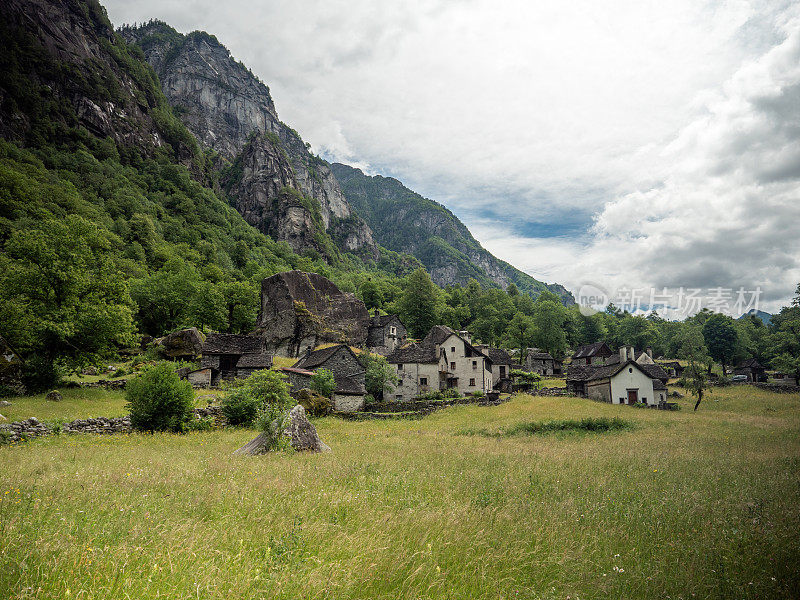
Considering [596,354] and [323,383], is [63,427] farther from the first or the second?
[596,354]

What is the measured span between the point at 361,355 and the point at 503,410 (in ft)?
66.5

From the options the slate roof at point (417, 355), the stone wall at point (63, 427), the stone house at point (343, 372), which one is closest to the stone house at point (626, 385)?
the slate roof at point (417, 355)

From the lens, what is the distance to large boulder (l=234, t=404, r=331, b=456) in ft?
51.3

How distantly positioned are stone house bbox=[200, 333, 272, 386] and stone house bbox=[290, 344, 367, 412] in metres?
6.05

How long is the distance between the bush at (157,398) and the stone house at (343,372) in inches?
721

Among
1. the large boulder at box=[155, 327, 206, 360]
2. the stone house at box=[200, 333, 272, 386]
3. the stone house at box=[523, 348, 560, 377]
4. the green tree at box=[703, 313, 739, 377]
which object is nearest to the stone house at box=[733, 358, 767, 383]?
the green tree at box=[703, 313, 739, 377]

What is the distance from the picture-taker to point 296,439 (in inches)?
655

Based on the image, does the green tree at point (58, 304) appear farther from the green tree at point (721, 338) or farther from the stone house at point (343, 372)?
the green tree at point (721, 338)

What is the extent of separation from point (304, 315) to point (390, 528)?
192ft

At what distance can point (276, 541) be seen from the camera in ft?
18.3

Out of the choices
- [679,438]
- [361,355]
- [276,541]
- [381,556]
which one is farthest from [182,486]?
[361,355]

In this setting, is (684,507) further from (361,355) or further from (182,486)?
(361,355)

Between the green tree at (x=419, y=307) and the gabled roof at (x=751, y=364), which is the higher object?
the green tree at (x=419, y=307)

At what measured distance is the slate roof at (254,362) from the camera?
44469 millimetres
